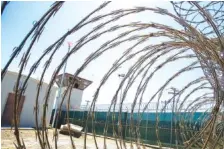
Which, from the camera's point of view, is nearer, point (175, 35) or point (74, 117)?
point (175, 35)

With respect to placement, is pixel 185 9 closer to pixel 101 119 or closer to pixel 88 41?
pixel 88 41

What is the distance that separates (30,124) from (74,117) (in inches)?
200

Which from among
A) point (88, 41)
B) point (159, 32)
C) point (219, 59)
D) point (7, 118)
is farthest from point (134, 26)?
point (7, 118)

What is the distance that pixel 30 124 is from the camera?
2522 centimetres

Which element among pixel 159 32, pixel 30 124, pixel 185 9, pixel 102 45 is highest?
pixel 185 9

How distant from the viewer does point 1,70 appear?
1.68m

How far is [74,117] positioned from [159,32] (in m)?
26.2

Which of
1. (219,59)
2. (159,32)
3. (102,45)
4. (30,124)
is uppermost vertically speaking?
(159,32)

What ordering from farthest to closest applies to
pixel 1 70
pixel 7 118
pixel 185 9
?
pixel 7 118, pixel 185 9, pixel 1 70

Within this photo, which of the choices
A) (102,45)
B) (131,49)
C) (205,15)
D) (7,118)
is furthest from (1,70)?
(7,118)

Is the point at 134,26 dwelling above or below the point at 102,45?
above

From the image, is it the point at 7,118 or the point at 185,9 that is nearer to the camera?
the point at 185,9

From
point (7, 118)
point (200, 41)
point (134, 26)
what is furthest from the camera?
point (7, 118)

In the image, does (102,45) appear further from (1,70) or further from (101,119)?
(101,119)
